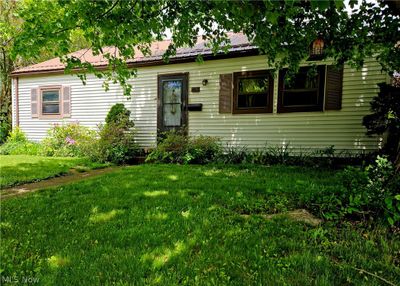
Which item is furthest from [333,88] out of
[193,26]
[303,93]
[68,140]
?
[68,140]

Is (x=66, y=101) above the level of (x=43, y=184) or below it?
above

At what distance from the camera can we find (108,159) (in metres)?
7.74

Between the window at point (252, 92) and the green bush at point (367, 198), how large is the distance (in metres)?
4.67

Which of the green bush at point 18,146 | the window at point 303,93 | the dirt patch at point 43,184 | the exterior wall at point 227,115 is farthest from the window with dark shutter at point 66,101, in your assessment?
the window at point 303,93

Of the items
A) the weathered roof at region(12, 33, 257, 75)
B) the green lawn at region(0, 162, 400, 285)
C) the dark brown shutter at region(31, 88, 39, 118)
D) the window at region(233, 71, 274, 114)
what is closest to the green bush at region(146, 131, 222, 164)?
the window at region(233, 71, 274, 114)

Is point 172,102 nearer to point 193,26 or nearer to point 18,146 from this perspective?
point 193,26

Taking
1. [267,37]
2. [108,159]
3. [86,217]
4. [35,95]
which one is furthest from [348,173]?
[35,95]

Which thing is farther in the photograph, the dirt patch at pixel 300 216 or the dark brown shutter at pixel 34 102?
the dark brown shutter at pixel 34 102

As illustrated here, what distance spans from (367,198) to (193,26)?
9.77 feet

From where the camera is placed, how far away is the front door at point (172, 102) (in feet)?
28.2

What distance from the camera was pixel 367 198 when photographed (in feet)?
8.71

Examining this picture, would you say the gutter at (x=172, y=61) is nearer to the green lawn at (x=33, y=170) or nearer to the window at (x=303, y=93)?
the window at (x=303, y=93)

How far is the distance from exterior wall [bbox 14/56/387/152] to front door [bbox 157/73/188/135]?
0.20m

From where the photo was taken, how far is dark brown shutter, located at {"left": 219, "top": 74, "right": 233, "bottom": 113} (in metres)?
7.87
